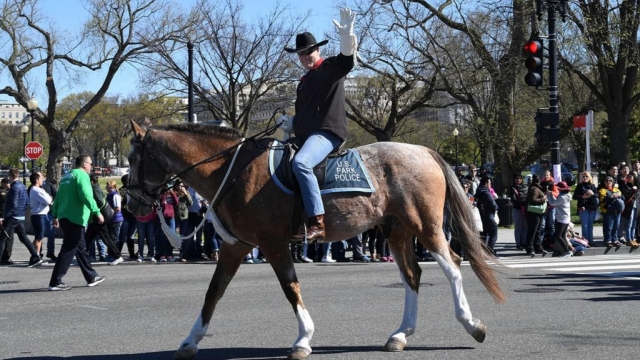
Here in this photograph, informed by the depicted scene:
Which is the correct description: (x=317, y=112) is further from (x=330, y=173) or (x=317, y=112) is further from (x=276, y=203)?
(x=276, y=203)

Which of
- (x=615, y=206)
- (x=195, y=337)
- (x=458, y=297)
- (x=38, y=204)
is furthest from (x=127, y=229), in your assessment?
(x=458, y=297)

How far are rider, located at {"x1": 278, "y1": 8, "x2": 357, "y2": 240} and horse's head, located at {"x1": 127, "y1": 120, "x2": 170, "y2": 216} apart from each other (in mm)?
1231

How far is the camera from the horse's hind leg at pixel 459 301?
24.9ft

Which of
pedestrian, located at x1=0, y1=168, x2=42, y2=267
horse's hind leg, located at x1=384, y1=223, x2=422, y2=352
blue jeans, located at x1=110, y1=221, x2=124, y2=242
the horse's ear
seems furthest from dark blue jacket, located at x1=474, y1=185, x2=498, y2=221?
the horse's ear

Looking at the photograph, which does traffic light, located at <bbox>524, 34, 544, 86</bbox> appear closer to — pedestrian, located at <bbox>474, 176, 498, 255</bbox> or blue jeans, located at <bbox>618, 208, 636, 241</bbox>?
pedestrian, located at <bbox>474, 176, 498, 255</bbox>

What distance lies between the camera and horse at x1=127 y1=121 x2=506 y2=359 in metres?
7.43

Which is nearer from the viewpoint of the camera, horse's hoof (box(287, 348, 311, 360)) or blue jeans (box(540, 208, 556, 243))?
horse's hoof (box(287, 348, 311, 360))

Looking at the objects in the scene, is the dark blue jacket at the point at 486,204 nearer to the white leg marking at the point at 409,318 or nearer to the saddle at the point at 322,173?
the white leg marking at the point at 409,318

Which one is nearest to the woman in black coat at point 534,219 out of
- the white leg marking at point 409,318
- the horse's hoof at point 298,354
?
the white leg marking at point 409,318

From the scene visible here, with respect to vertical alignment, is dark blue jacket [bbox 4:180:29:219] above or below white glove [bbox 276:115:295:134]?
below

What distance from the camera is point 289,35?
35219 millimetres

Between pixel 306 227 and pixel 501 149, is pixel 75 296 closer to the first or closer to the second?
pixel 306 227

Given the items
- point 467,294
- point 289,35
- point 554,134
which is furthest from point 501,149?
point 467,294

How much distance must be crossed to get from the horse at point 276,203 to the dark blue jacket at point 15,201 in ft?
36.0
